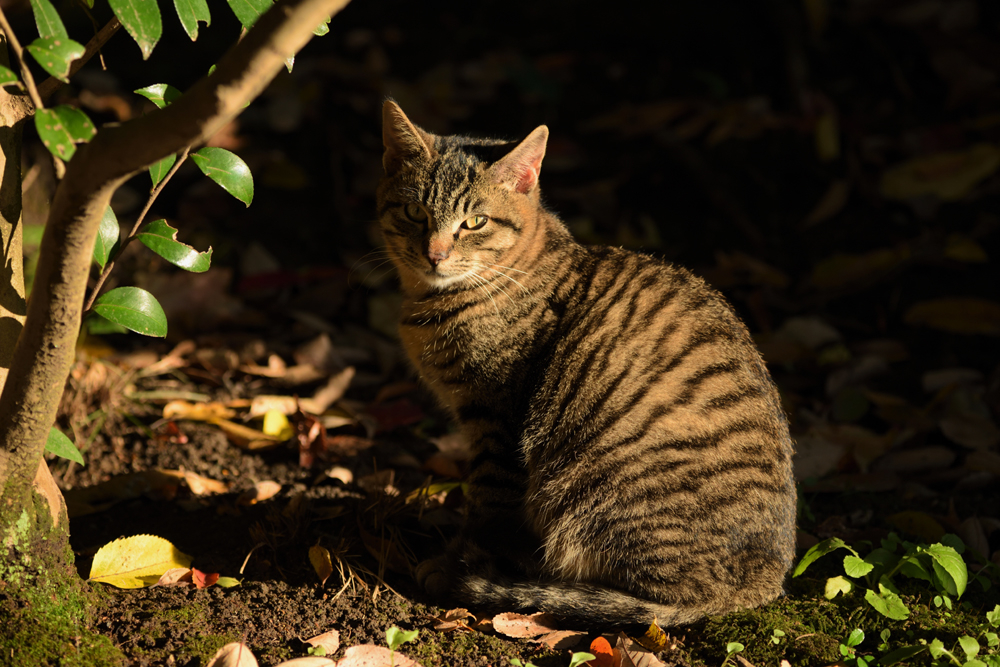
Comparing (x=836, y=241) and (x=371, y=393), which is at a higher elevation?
(x=836, y=241)

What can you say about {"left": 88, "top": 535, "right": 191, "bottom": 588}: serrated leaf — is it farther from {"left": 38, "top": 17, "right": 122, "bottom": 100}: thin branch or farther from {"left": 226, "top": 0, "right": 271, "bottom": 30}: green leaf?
{"left": 226, "top": 0, "right": 271, "bottom": 30}: green leaf

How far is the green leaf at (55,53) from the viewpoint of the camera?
1599 millimetres

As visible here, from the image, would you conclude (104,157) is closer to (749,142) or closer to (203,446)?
(203,446)

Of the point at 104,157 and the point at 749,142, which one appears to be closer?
the point at 104,157

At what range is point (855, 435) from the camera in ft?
11.6

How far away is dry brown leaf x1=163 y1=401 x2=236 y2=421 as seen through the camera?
343 cm

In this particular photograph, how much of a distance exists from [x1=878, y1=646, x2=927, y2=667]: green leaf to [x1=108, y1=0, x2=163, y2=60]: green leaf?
2323mm

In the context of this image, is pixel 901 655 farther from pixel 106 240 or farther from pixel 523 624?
pixel 106 240

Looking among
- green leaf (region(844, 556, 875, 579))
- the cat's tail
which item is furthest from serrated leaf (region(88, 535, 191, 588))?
green leaf (region(844, 556, 875, 579))

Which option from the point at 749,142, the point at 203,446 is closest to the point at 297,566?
the point at 203,446

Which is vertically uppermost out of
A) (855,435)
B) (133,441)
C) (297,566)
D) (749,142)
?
(749,142)

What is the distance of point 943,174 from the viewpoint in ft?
16.2

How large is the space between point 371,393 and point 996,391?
2.96 m

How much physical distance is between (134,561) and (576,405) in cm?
138
